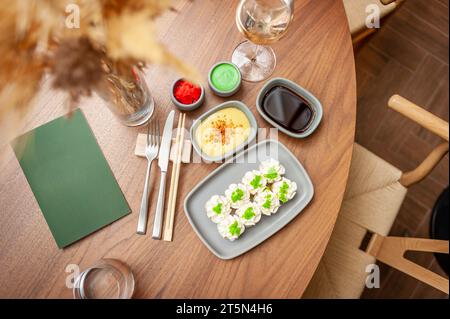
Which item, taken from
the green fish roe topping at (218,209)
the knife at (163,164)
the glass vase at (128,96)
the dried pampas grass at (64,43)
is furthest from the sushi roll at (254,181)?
the dried pampas grass at (64,43)

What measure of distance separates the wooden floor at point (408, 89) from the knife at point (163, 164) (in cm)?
135

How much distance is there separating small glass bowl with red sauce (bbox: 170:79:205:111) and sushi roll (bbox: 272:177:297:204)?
1.12 ft

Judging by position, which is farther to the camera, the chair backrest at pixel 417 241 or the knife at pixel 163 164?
the chair backrest at pixel 417 241

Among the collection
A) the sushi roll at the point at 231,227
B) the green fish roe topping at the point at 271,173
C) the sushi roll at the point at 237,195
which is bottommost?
the sushi roll at the point at 231,227

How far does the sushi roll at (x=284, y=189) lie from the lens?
1059 mm

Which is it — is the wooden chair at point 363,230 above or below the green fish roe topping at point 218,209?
below

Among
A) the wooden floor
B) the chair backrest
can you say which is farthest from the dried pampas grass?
the wooden floor

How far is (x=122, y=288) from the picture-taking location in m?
1.01

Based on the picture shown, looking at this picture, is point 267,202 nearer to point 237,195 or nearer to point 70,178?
point 237,195

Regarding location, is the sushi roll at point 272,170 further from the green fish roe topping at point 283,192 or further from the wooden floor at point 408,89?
the wooden floor at point 408,89

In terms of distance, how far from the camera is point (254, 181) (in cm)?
106

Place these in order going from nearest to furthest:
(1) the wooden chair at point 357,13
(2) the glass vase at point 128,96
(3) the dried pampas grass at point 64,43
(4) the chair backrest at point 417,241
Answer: (3) the dried pampas grass at point 64,43, (2) the glass vase at point 128,96, (4) the chair backrest at point 417,241, (1) the wooden chair at point 357,13

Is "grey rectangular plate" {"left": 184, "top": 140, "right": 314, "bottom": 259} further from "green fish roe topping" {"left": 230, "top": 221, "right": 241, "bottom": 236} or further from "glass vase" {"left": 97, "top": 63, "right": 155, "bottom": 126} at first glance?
"glass vase" {"left": 97, "top": 63, "right": 155, "bottom": 126}

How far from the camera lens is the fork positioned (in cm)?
105
